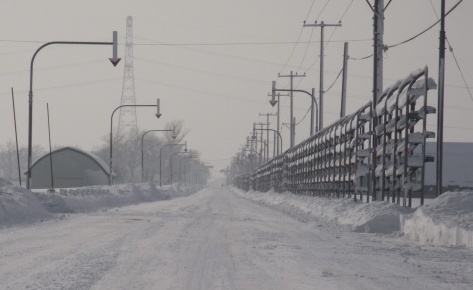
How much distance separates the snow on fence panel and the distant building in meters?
53.3

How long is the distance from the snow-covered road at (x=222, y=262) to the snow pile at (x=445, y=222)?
348 millimetres

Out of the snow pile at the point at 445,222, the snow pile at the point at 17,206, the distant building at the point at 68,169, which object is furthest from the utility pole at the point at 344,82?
the distant building at the point at 68,169

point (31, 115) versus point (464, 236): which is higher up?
point (31, 115)

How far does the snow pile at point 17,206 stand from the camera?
18.1 meters

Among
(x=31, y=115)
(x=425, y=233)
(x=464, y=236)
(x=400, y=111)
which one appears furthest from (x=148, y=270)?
(x=31, y=115)

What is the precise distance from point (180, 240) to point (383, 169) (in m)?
8.73

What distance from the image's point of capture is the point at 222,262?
8.66m

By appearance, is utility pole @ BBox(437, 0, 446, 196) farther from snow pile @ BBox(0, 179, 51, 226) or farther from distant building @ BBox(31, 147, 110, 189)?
distant building @ BBox(31, 147, 110, 189)

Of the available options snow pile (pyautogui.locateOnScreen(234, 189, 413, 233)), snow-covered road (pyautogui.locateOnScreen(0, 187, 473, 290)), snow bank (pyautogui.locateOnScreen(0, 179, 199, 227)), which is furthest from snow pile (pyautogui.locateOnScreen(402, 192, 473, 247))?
snow bank (pyautogui.locateOnScreen(0, 179, 199, 227))

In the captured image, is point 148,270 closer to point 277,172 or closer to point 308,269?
point 308,269

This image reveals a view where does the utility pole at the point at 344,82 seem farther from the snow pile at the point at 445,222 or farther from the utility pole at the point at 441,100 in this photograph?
the snow pile at the point at 445,222

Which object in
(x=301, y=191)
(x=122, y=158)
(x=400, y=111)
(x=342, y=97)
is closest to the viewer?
(x=400, y=111)

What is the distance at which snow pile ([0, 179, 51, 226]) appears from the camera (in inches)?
714

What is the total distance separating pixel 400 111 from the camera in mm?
17828
